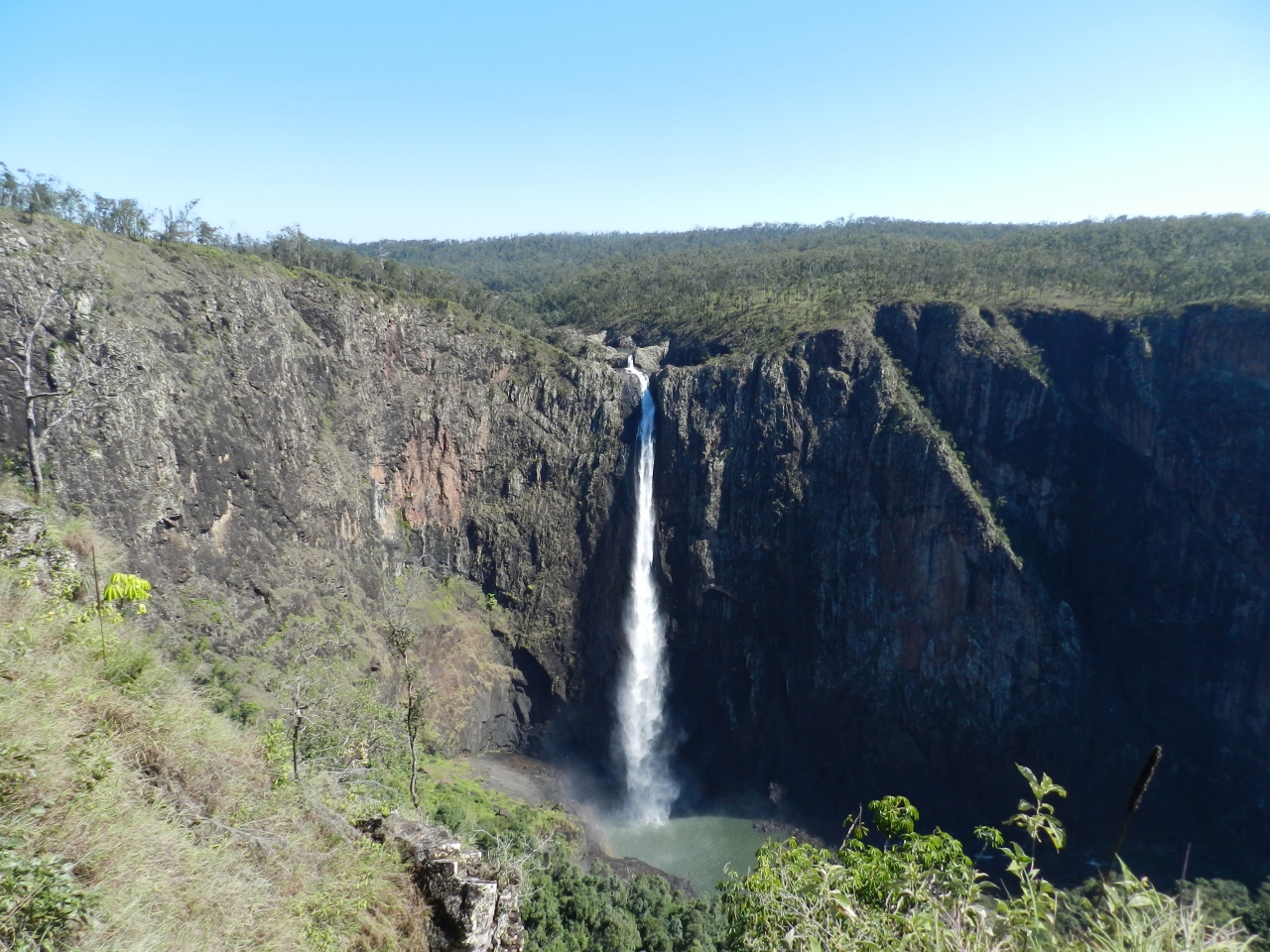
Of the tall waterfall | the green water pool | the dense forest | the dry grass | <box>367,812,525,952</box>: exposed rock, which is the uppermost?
the dense forest

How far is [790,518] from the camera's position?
1208 inches

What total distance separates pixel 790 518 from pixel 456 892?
25977 millimetres

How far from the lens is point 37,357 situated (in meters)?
17.9

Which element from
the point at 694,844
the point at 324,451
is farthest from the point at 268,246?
the point at 694,844

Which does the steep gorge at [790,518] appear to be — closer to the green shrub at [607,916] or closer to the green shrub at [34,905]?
the green shrub at [607,916]

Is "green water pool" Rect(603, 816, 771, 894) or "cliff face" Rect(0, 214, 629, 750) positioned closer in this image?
"cliff face" Rect(0, 214, 629, 750)

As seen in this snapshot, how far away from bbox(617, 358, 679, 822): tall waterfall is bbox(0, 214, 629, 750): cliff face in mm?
1944

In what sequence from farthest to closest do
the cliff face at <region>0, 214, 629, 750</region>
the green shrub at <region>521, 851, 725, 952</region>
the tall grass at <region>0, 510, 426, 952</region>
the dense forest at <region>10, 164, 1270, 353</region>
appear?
the dense forest at <region>10, 164, 1270, 353</region>, the cliff face at <region>0, 214, 629, 750</region>, the green shrub at <region>521, 851, 725, 952</region>, the tall grass at <region>0, 510, 426, 952</region>

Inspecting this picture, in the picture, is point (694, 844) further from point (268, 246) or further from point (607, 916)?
point (268, 246)

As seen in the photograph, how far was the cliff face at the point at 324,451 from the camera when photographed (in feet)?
65.7

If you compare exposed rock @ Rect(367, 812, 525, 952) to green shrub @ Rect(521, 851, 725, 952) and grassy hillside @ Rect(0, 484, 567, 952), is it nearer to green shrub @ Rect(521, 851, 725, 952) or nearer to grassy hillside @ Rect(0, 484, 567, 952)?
grassy hillside @ Rect(0, 484, 567, 952)

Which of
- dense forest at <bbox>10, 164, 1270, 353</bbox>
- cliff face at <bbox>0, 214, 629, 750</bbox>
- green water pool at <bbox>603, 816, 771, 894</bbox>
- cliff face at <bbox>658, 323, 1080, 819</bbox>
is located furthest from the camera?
dense forest at <bbox>10, 164, 1270, 353</bbox>

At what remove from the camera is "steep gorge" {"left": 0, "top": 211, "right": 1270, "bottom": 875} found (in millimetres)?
22922

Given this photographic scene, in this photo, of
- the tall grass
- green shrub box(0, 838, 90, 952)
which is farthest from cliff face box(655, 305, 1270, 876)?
green shrub box(0, 838, 90, 952)
